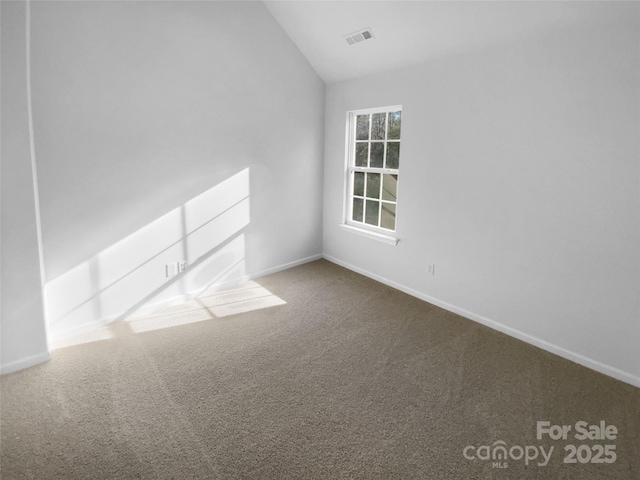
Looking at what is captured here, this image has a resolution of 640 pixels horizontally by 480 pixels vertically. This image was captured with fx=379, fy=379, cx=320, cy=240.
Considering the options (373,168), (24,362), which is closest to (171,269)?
(24,362)

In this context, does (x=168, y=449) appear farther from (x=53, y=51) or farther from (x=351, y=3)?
(x=351, y=3)

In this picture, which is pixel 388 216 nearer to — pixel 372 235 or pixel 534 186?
pixel 372 235

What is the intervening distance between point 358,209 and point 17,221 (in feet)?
11.1

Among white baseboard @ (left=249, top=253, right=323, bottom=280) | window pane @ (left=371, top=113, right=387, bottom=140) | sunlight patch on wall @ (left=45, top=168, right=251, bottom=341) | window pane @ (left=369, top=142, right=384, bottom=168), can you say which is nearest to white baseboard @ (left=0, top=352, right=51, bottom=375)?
sunlight patch on wall @ (left=45, top=168, right=251, bottom=341)

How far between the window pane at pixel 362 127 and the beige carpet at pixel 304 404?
223cm

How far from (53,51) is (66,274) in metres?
1.73

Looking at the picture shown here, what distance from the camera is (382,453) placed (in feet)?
6.70

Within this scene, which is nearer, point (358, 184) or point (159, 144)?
point (159, 144)

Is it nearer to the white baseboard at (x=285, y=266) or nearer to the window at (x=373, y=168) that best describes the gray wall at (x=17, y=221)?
the white baseboard at (x=285, y=266)

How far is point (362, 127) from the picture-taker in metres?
4.57

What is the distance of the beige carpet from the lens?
77.5 inches

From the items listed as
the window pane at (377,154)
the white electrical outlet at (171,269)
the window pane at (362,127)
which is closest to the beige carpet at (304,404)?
the white electrical outlet at (171,269)

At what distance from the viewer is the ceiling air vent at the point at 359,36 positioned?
3.64 m

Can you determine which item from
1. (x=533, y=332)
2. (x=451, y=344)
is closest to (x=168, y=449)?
(x=451, y=344)
